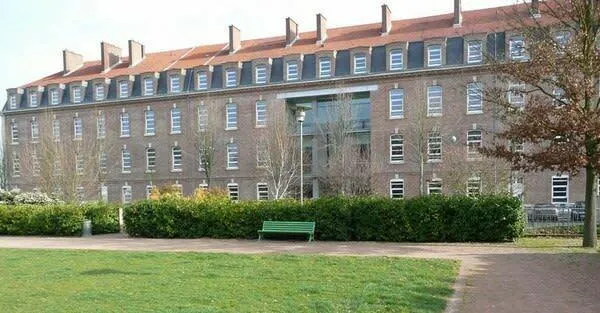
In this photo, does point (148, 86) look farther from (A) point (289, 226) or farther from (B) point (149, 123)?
(A) point (289, 226)

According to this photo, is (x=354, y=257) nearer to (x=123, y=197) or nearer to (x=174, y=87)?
(x=174, y=87)

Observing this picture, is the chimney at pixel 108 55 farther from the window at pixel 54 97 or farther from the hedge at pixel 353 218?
the hedge at pixel 353 218

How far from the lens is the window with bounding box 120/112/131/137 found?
44281 millimetres

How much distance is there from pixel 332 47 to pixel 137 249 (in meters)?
27.1

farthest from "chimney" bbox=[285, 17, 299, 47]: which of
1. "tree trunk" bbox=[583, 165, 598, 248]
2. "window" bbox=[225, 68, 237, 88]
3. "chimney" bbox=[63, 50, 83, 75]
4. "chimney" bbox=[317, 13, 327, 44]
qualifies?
"tree trunk" bbox=[583, 165, 598, 248]

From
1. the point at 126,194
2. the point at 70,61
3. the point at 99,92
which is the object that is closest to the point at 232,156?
the point at 126,194

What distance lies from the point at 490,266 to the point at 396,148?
25798mm

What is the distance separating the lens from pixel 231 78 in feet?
132

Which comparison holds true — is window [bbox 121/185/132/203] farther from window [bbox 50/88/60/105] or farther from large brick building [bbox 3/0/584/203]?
window [bbox 50/88/60/105]

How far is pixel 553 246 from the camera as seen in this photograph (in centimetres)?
1339

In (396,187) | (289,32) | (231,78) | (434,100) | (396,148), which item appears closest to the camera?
(434,100)

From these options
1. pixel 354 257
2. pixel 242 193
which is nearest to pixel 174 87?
pixel 242 193

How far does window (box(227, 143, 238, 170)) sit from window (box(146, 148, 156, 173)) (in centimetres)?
732

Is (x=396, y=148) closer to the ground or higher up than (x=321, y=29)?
closer to the ground
